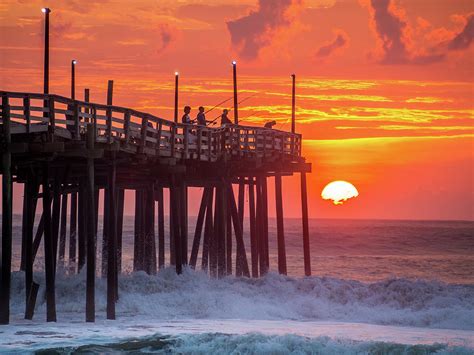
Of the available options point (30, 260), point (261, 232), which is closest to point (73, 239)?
point (261, 232)

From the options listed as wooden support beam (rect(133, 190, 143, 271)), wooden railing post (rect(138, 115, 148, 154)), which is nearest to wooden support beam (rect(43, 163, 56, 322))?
wooden railing post (rect(138, 115, 148, 154))

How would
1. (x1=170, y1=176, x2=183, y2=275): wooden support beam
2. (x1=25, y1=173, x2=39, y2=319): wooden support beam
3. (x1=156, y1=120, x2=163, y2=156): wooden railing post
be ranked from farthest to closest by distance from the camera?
(x1=170, y1=176, x2=183, y2=275): wooden support beam < (x1=156, y1=120, x2=163, y2=156): wooden railing post < (x1=25, y1=173, x2=39, y2=319): wooden support beam

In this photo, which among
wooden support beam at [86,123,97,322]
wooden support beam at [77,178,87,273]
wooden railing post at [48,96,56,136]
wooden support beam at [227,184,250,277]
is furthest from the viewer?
wooden support beam at [227,184,250,277]

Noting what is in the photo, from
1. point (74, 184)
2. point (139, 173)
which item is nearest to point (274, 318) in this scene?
point (139, 173)

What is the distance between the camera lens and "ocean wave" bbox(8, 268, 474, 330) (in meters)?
34.2

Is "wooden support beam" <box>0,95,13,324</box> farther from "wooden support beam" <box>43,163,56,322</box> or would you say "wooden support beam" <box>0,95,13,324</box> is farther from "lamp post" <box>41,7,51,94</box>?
"lamp post" <box>41,7,51,94</box>

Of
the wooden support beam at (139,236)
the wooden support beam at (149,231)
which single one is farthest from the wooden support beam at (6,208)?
the wooden support beam at (139,236)

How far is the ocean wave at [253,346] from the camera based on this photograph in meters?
25.5

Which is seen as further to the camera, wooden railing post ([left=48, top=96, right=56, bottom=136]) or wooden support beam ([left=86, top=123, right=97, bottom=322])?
wooden support beam ([left=86, top=123, right=97, bottom=322])

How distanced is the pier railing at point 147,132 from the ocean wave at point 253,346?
6457 millimetres

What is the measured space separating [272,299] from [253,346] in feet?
43.3

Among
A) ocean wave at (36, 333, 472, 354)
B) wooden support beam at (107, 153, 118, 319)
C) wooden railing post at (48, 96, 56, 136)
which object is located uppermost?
wooden railing post at (48, 96, 56, 136)

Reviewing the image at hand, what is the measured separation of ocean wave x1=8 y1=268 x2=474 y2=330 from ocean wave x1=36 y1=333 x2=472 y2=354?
6018 mm

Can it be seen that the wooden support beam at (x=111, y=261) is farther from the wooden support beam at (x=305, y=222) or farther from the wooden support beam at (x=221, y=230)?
the wooden support beam at (x=305, y=222)
